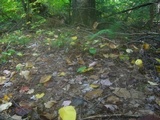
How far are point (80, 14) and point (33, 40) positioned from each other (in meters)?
1.03

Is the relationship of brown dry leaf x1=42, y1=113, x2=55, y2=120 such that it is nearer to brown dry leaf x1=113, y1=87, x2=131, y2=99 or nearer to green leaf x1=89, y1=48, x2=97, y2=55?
brown dry leaf x1=113, y1=87, x2=131, y2=99

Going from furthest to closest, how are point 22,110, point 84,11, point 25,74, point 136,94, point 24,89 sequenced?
point 84,11 → point 25,74 → point 24,89 → point 136,94 → point 22,110

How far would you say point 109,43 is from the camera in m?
3.41

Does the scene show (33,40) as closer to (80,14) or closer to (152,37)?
(80,14)

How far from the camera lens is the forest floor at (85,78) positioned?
2154mm

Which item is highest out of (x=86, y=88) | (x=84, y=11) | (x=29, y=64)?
(x=84, y=11)

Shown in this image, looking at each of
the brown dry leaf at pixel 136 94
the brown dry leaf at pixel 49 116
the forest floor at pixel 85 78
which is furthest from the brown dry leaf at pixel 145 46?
the brown dry leaf at pixel 49 116

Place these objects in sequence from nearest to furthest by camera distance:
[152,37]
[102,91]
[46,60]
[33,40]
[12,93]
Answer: [102,91] → [12,93] → [46,60] → [152,37] → [33,40]

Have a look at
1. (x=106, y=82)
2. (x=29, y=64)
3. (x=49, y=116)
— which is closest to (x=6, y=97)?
(x=49, y=116)

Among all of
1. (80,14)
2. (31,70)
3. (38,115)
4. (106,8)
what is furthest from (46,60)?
(106,8)

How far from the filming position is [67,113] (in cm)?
205

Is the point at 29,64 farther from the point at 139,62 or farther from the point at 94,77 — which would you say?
the point at 139,62

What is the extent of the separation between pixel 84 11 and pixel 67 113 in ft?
8.87

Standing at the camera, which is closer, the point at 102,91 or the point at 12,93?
the point at 102,91
